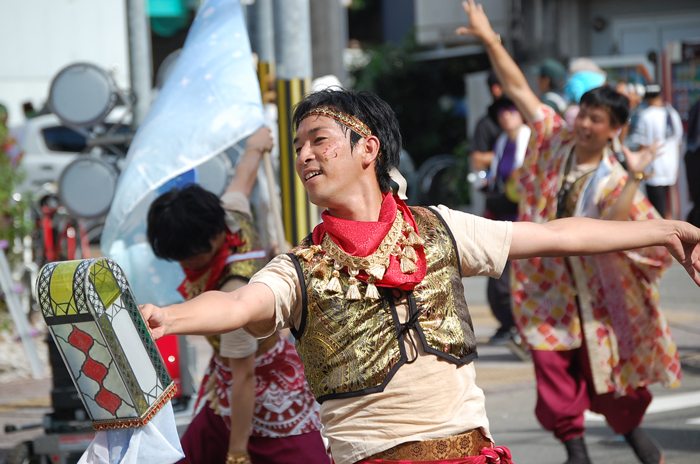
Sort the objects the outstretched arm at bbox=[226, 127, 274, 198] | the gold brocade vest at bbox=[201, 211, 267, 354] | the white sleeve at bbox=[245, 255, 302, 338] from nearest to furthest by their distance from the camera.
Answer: the white sleeve at bbox=[245, 255, 302, 338]
the gold brocade vest at bbox=[201, 211, 267, 354]
the outstretched arm at bbox=[226, 127, 274, 198]

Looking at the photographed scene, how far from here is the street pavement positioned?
4.52 m

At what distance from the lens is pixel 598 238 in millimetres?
2252

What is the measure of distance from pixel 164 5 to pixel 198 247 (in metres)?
16.5

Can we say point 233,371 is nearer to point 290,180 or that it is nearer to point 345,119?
point 345,119

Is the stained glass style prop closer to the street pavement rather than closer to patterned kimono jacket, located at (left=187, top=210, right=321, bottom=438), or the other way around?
patterned kimono jacket, located at (left=187, top=210, right=321, bottom=438)

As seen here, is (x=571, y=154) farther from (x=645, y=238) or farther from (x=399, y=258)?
(x=399, y=258)

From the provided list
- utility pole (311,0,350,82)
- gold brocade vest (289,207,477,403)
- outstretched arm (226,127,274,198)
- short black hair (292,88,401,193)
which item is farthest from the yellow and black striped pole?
gold brocade vest (289,207,477,403)

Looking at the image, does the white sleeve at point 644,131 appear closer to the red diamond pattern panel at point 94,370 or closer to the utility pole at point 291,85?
the utility pole at point 291,85

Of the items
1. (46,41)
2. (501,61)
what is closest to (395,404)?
(501,61)

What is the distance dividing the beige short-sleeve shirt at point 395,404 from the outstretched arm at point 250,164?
59.5 inches

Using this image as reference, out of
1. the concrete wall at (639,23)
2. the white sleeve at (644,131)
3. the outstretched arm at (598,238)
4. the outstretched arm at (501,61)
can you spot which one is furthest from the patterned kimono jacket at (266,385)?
the concrete wall at (639,23)

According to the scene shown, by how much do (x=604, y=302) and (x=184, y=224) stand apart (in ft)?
7.17

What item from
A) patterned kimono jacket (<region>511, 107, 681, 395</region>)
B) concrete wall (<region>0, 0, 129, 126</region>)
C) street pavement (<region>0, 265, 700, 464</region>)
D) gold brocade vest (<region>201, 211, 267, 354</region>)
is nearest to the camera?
gold brocade vest (<region>201, 211, 267, 354</region>)

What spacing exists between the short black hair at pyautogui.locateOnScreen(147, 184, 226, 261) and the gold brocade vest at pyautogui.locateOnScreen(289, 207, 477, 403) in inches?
32.2
